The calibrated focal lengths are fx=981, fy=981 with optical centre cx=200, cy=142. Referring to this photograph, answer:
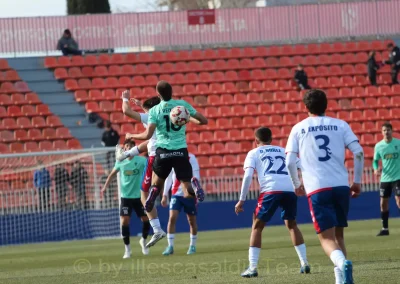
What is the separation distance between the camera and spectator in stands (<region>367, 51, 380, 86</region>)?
35334 millimetres

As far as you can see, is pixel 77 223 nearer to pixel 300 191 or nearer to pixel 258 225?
pixel 258 225

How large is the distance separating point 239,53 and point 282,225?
9506mm

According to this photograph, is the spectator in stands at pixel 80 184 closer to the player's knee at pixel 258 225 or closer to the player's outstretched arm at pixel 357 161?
the player's knee at pixel 258 225

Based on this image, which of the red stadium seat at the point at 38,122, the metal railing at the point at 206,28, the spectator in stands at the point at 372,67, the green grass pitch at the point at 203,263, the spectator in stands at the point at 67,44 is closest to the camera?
the green grass pitch at the point at 203,263

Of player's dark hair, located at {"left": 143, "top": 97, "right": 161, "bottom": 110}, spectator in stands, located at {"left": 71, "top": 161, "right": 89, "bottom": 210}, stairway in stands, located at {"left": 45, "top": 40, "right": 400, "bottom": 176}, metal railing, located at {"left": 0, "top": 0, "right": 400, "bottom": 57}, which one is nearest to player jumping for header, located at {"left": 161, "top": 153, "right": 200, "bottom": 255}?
player's dark hair, located at {"left": 143, "top": 97, "right": 161, "bottom": 110}

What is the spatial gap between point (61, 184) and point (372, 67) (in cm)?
1423

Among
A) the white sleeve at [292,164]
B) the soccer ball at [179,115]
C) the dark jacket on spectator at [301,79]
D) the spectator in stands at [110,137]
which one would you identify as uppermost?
the dark jacket on spectator at [301,79]

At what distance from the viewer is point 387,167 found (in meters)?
20.4

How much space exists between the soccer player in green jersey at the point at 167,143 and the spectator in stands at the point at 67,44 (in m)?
22.0

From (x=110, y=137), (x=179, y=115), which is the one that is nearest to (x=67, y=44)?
(x=110, y=137)

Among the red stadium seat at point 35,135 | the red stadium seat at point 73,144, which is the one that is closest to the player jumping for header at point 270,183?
the red stadium seat at point 73,144

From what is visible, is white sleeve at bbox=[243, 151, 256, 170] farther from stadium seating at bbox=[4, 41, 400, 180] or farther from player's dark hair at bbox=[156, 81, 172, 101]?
stadium seating at bbox=[4, 41, 400, 180]

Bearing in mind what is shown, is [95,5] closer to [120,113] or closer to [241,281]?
[120,113]

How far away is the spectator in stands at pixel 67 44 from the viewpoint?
1415 inches
